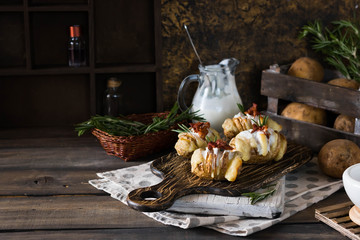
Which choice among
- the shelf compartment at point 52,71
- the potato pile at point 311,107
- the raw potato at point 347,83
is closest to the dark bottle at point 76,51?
the shelf compartment at point 52,71

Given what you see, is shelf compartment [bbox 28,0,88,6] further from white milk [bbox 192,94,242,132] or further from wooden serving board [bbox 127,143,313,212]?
wooden serving board [bbox 127,143,313,212]

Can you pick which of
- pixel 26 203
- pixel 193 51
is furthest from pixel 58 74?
pixel 26 203

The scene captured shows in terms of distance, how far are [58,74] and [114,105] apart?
208mm

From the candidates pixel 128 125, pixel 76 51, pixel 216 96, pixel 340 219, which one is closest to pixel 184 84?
pixel 216 96

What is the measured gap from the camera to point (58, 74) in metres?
1.71

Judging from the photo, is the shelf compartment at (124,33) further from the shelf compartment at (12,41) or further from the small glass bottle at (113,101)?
the shelf compartment at (12,41)

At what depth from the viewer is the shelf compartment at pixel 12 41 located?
168 centimetres

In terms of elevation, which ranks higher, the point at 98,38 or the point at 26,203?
the point at 98,38

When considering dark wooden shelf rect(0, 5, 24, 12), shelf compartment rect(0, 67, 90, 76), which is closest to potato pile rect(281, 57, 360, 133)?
shelf compartment rect(0, 67, 90, 76)

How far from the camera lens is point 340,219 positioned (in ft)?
3.49

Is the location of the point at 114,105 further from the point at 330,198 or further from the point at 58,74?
the point at 330,198

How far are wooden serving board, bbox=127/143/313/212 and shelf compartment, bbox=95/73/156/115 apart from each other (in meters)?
0.47

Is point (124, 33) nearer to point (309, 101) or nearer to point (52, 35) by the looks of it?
point (52, 35)

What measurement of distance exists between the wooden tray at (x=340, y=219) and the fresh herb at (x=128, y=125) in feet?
1.68
